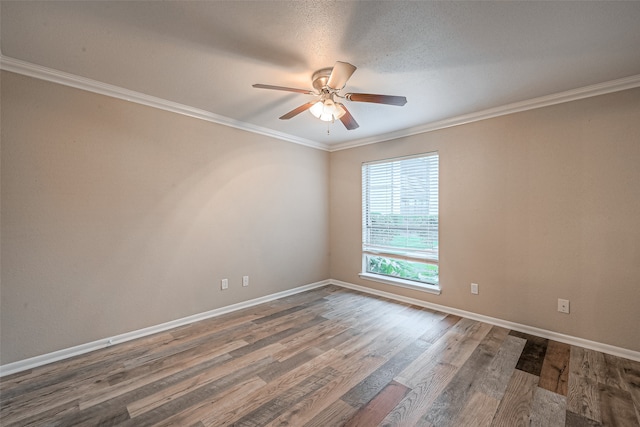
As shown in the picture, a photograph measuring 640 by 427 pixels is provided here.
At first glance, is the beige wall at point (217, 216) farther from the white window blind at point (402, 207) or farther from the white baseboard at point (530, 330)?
the white window blind at point (402, 207)

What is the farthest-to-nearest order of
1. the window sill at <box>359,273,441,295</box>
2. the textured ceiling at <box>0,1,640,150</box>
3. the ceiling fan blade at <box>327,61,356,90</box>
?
1. the window sill at <box>359,273,441,295</box>
2. the ceiling fan blade at <box>327,61,356,90</box>
3. the textured ceiling at <box>0,1,640,150</box>

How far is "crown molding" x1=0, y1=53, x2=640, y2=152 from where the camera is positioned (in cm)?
219

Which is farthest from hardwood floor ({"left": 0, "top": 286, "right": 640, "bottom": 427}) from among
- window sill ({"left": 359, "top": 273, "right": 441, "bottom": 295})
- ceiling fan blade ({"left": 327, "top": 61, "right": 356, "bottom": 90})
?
ceiling fan blade ({"left": 327, "top": 61, "right": 356, "bottom": 90})

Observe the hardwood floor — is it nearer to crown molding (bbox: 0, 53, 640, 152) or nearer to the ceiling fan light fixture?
the ceiling fan light fixture

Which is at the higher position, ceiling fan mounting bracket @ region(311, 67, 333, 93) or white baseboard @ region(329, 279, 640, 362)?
ceiling fan mounting bracket @ region(311, 67, 333, 93)

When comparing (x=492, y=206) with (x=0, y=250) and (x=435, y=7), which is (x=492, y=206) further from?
(x=0, y=250)

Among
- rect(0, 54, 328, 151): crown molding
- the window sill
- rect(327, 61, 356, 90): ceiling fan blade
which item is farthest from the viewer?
the window sill

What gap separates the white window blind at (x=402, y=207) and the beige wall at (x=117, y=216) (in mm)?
1524

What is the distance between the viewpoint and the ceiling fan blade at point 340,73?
70.9 inches

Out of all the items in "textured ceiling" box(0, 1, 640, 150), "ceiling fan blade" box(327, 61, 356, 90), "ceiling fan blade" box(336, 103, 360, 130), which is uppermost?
"textured ceiling" box(0, 1, 640, 150)

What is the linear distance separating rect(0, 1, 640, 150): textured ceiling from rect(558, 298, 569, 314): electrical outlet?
2053 millimetres

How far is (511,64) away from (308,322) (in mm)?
3094

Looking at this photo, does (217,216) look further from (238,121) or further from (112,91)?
(112,91)

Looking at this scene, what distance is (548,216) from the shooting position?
274 cm
